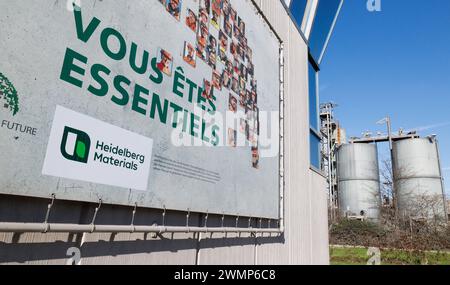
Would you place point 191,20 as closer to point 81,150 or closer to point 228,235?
point 81,150

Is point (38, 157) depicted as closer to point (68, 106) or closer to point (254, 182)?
point (68, 106)

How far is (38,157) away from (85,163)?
0.31 m

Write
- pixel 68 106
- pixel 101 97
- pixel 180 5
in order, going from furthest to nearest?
pixel 180 5, pixel 101 97, pixel 68 106

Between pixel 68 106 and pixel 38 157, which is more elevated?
pixel 68 106

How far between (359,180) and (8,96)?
29.2m

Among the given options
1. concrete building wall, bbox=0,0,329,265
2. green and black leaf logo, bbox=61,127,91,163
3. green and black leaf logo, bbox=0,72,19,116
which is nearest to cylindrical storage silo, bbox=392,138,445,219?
concrete building wall, bbox=0,0,329,265

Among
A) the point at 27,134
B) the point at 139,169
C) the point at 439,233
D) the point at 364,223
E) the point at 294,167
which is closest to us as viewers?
the point at 27,134

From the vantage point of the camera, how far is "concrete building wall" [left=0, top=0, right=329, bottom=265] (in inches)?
73.6

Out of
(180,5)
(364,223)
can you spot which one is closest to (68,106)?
(180,5)

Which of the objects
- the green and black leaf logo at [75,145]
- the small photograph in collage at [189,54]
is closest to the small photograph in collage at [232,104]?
the small photograph in collage at [189,54]

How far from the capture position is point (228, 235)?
12.9 feet

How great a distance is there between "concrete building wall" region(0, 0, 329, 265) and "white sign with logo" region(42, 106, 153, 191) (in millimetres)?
247

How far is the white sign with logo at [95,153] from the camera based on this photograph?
1888 millimetres

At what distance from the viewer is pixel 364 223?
23.0m
